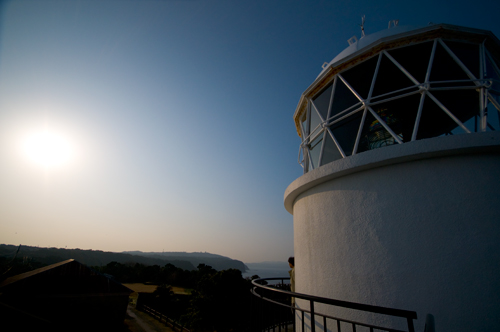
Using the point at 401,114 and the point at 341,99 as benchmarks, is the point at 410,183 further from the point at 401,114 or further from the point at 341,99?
the point at 341,99

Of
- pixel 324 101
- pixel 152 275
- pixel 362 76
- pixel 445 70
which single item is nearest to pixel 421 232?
pixel 445 70

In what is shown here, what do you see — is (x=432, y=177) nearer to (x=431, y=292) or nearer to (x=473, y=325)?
(x=431, y=292)

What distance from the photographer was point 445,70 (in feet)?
14.3

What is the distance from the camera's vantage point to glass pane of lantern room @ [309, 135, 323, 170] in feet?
18.2

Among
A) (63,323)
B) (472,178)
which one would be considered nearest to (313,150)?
(472,178)

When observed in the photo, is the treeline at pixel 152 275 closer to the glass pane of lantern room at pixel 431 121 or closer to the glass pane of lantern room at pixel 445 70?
the glass pane of lantern room at pixel 431 121

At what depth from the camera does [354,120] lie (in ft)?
15.9

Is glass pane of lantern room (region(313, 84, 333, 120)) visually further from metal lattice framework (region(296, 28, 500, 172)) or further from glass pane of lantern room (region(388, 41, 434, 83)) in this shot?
glass pane of lantern room (region(388, 41, 434, 83))

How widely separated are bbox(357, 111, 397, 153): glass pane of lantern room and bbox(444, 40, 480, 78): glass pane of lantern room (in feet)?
6.46

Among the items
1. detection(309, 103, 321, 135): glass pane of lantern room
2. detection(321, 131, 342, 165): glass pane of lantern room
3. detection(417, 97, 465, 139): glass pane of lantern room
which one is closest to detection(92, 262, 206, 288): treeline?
detection(309, 103, 321, 135): glass pane of lantern room

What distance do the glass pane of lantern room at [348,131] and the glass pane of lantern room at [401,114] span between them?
40 cm

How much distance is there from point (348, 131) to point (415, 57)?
1.95 metres

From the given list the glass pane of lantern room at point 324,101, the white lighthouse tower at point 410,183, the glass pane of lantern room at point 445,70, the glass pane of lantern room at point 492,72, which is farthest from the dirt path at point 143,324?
the glass pane of lantern room at point 492,72

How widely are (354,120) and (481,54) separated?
105 inches
